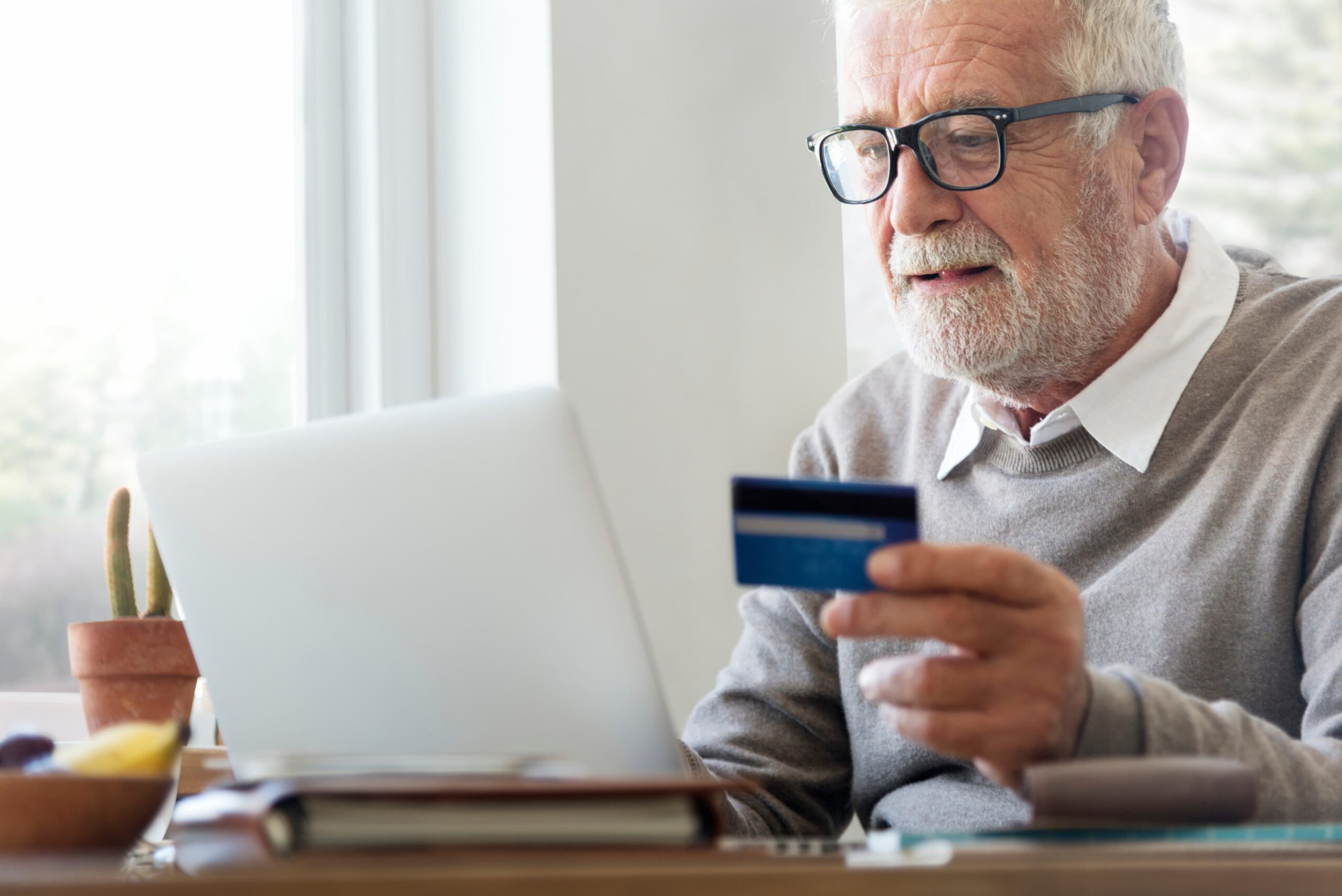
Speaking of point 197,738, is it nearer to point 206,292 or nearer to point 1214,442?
point 206,292

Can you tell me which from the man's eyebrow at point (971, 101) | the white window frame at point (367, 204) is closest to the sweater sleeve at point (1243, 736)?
the man's eyebrow at point (971, 101)

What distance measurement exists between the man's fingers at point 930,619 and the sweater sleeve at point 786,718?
2.29ft

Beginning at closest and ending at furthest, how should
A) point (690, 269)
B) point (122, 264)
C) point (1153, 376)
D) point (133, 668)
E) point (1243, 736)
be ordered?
point (1243, 736) < point (133, 668) < point (1153, 376) < point (122, 264) < point (690, 269)

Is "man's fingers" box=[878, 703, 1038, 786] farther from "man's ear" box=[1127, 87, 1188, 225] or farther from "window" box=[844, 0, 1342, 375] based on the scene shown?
"window" box=[844, 0, 1342, 375]

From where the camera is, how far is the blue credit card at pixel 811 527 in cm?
65

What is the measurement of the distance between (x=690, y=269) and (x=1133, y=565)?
0.93 meters

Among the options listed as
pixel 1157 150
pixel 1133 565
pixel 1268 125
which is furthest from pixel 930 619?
pixel 1268 125

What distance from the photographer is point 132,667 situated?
120 centimetres

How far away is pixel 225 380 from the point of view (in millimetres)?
1954

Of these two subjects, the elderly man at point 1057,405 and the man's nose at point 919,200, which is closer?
the elderly man at point 1057,405

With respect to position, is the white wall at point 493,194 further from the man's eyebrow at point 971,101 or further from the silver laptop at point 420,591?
the silver laptop at point 420,591

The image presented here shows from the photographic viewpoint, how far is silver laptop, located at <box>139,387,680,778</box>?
0.75 meters

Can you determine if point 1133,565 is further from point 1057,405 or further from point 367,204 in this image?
point 367,204

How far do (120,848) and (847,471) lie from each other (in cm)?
107
